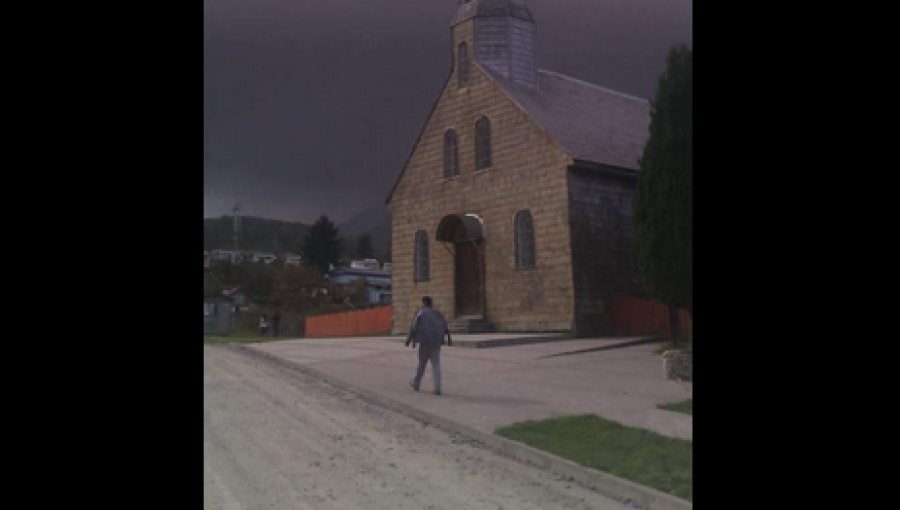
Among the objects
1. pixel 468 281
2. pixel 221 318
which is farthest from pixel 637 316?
pixel 221 318

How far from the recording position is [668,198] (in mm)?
10227

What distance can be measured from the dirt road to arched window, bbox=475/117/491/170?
8637 millimetres

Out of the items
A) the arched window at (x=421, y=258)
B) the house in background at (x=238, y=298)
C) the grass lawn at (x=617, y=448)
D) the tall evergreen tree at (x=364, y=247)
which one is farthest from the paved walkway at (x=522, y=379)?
the arched window at (x=421, y=258)

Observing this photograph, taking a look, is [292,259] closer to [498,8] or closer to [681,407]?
[681,407]

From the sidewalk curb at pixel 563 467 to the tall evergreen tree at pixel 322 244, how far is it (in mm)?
2093

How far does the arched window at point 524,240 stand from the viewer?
51.6 ft

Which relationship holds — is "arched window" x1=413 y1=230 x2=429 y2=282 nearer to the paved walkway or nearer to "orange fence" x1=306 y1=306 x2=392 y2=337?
"orange fence" x1=306 y1=306 x2=392 y2=337

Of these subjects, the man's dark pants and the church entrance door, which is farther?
the church entrance door

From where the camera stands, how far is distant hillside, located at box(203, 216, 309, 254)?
281 centimetres

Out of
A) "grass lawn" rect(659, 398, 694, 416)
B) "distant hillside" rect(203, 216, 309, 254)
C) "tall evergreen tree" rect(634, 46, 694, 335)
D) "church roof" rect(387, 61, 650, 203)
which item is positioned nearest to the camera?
"distant hillside" rect(203, 216, 309, 254)

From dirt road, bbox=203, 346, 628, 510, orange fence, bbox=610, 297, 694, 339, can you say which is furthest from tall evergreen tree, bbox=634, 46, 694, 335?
dirt road, bbox=203, 346, 628, 510

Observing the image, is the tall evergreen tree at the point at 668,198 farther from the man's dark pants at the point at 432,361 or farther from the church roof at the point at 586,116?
the church roof at the point at 586,116
